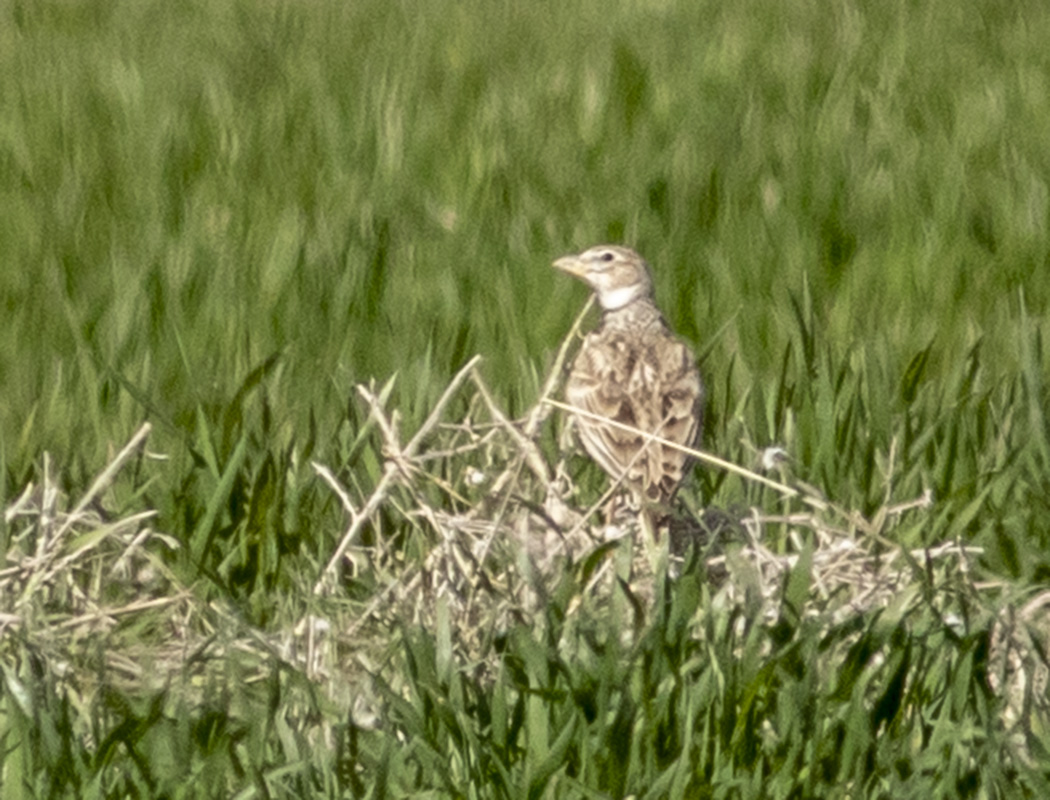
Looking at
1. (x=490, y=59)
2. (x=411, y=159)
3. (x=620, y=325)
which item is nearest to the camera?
(x=620, y=325)

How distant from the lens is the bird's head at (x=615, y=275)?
4801 mm

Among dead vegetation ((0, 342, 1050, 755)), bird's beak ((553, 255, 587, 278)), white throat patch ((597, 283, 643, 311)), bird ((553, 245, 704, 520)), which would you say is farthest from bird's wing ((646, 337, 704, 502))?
bird's beak ((553, 255, 587, 278))

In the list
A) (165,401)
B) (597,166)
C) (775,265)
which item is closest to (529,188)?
(597,166)

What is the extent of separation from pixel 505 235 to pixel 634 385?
64.3 inches

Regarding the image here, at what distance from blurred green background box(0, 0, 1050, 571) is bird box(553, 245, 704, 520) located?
0.17 m

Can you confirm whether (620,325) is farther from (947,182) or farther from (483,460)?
(947,182)

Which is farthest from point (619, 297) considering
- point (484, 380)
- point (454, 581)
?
point (454, 581)

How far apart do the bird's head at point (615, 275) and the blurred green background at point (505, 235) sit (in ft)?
0.87

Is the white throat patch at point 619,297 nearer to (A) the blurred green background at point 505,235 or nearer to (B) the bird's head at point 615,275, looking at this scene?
(B) the bird's head at point 615,275

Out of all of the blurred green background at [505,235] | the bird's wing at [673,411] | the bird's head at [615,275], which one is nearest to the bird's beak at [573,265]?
the bird's head at [615,275]

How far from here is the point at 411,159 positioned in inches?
264

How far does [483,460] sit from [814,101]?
12.5 ft

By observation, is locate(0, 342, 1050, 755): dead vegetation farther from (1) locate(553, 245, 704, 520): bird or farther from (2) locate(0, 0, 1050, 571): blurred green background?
(2) locate(0, 0, 1050, 571): blurred green background

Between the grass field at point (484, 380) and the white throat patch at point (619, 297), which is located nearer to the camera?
the grass field at point (484, 380)
